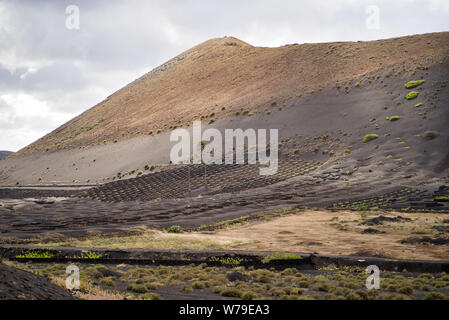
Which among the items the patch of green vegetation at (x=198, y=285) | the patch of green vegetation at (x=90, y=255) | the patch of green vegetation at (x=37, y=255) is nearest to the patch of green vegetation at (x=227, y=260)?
the patch of green vegetation at (x=198, y=285)

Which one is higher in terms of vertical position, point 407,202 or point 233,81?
point 233,81

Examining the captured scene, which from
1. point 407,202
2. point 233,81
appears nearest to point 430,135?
point 407,202

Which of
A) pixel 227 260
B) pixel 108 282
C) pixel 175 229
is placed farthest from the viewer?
pixel 175 229

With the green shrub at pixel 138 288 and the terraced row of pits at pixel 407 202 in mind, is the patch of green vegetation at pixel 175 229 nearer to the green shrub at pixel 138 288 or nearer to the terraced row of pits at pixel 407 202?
the terraced row of pits at pixel 407 202

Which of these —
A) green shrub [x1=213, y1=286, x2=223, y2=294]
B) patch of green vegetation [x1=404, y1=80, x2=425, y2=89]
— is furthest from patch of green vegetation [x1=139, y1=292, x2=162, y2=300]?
patch of green vegetation [x1=404, y1=80, x2=425, y2=89]

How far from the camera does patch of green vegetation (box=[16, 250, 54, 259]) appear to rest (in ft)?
54.0

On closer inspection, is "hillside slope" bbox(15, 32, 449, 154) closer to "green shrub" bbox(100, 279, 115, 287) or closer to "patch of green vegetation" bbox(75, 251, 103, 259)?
"patch of green vegetation" bbox(75, 251, 103, 259)

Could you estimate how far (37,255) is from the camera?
16734 millimetres

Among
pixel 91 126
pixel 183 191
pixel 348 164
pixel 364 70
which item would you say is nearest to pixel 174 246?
pixel 183 191

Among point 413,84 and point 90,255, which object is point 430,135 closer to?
point 413,84

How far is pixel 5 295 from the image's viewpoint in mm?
6508

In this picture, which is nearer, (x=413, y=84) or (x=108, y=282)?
(x=108, y=282)
